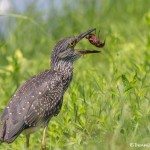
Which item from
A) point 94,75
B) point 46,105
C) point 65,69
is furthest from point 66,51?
point 46,105

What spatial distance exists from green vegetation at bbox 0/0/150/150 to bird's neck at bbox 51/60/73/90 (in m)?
0.16

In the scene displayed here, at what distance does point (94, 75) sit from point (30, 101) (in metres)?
1.20

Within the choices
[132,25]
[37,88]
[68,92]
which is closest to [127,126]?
[37,88]

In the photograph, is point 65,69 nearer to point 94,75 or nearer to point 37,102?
point 94,75

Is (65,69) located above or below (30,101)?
above

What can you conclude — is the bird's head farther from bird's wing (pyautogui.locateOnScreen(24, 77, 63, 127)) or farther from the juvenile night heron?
bird's wing (pyautogui.locateOnScreen(24, 77, 63, 127))

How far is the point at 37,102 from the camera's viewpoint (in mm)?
10000

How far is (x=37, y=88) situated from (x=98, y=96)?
2.16ft

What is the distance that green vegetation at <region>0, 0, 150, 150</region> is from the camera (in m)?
9.66

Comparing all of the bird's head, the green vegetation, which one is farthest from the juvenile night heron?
the green vegetation

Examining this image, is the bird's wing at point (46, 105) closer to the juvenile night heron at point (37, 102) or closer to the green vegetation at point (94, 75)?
the juvenile night heron at point (37, 102)

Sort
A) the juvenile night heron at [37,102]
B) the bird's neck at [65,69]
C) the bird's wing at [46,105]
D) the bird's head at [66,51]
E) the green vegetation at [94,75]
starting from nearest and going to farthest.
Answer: the green vegetation at [94,75]
the juvenile night heron at [37,102]
the bird's wing at [46,105]
the bird's neck at [65,69]
the bird's head at [66,51]

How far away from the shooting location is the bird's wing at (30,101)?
9742 millimetres

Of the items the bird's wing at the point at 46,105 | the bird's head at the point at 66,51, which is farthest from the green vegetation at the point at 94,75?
the bird's head at the point at 66,51
